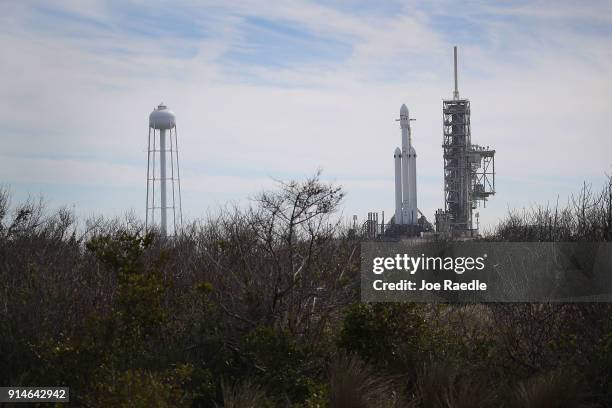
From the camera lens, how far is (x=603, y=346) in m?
10.0

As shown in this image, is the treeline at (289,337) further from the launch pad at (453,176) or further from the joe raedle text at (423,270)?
the launch pad at (453,176)

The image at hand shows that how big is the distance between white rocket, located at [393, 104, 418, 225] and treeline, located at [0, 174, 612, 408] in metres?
44.3

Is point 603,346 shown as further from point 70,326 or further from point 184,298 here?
point 70,326

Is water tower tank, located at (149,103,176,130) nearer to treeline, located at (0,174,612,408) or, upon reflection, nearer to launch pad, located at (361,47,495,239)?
launch pad, located at (361,47,495,239)

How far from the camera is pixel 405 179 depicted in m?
57.9

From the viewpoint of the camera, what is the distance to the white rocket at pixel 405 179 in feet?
188

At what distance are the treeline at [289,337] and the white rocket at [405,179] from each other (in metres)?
44.3

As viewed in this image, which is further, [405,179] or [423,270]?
[405,179]

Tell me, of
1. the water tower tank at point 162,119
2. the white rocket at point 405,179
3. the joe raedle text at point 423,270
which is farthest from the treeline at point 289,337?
the white rocket at point 405,179

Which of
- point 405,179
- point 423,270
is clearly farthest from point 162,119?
point 423,270

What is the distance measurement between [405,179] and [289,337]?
1890 inches

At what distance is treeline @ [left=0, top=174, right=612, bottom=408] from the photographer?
9578 mm

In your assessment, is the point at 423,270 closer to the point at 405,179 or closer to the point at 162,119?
the point at 162,119

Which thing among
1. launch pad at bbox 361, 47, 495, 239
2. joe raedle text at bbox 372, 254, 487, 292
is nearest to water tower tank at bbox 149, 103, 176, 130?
launch pad at bbox 361, 47, 495, 239
